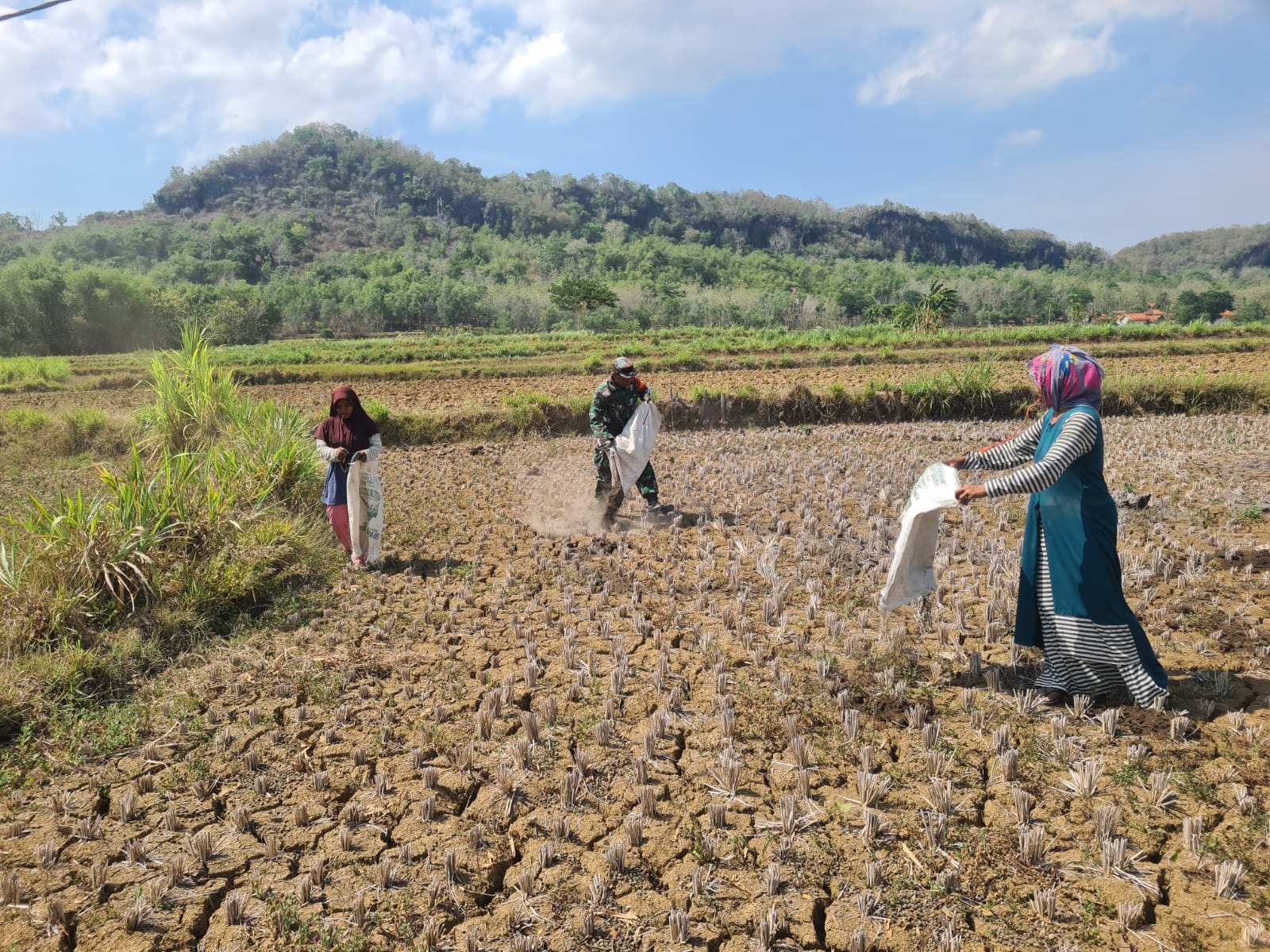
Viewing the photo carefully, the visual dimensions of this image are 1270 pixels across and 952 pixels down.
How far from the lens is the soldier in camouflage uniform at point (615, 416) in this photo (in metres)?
6.75

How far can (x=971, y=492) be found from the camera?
346 cm

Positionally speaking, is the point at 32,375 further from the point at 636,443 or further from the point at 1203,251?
the point at 1203,251

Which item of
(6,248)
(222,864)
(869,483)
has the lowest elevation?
(222,864)

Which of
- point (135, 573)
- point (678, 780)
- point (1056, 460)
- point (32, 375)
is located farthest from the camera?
point (32, 375)

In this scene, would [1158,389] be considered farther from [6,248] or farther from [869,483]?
[6,248]

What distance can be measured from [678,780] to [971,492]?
1882mm

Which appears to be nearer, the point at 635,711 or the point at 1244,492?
the point at 635,711

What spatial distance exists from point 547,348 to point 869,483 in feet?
79.1

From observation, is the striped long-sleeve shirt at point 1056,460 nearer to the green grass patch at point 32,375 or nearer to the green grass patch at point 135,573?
the green grass patch at point 135,573

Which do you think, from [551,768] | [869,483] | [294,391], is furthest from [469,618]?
[294,391]

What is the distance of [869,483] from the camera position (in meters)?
7.94

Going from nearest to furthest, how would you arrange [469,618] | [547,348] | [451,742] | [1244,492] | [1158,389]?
[451,742]
[469,618]
[1244,492]
[1158,389]
[547,348]

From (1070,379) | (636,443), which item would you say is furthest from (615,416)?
(1070,379)

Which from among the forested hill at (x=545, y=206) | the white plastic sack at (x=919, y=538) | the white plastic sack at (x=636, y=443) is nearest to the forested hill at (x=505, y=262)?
the forested hill at (x=545, y=206)
